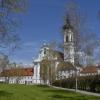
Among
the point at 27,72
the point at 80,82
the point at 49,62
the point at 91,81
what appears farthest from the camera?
the point at 27,72

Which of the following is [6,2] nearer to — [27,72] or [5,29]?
[5,29]

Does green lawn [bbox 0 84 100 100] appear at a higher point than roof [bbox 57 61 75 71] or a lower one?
lower

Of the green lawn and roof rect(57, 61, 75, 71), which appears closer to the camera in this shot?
the green lawn

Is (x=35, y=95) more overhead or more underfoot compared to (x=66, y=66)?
more underfoot

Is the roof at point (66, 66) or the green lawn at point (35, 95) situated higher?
the roof at point (66, 66)

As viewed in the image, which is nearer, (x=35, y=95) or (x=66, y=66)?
(x=35, y=95)

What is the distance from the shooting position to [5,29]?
Answer: 19891 millimetres

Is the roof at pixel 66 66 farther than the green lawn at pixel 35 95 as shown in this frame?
Yes

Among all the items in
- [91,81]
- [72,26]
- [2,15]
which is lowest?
[91,81]

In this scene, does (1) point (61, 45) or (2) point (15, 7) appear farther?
(1) point (61, 45)

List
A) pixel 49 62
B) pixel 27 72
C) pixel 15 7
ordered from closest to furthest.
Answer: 1. pixel 15 7
2. pixel 49 62
3. pixel 27 72

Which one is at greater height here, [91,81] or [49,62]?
[49,62]

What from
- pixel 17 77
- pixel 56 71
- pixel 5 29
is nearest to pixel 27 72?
pixel 17 77

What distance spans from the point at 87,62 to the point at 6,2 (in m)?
24.2
